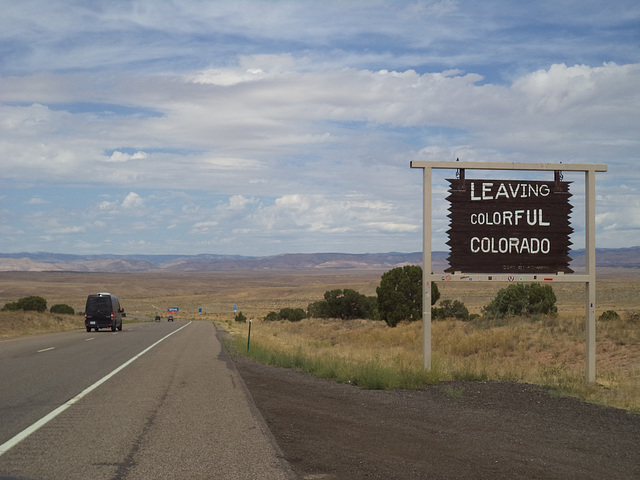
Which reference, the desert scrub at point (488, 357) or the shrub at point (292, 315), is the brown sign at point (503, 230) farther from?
the shrub at point (292, 315)

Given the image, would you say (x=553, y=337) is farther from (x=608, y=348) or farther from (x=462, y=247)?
(x=462, y=247)

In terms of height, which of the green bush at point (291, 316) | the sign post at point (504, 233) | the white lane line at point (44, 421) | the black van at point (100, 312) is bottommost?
the green bush at point (291, 316)

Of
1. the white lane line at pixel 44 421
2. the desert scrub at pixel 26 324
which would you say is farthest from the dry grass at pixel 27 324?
the white lane line at pixel 44 421

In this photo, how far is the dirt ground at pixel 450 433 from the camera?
7.10 m

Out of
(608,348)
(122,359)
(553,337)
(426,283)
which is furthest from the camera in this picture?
(553,337)

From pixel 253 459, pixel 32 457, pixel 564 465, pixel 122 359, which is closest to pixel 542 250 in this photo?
pixel 564 465

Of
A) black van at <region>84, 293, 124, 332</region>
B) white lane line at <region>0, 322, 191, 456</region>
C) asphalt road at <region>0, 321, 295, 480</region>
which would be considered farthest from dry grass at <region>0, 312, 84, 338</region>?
white lane line at <region>0, 322, 191, 456</region>

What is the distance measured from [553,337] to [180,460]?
21770 mm

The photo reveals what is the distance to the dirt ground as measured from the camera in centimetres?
710

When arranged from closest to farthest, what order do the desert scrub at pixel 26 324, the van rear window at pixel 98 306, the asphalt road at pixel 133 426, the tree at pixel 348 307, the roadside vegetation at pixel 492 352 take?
the asphalt road at pixel 133 426, the roadside vegetation at pixel 492 352, the desert scrub at pixel 26 324, the van rear window at pixel 98 306, the tree at pixel 348 307

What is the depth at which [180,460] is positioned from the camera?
7133 millimetres

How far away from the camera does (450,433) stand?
29.6 ft

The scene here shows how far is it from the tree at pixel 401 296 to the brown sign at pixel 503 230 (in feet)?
90.4

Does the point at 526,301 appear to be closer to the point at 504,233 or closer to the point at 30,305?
the point at 504,233
